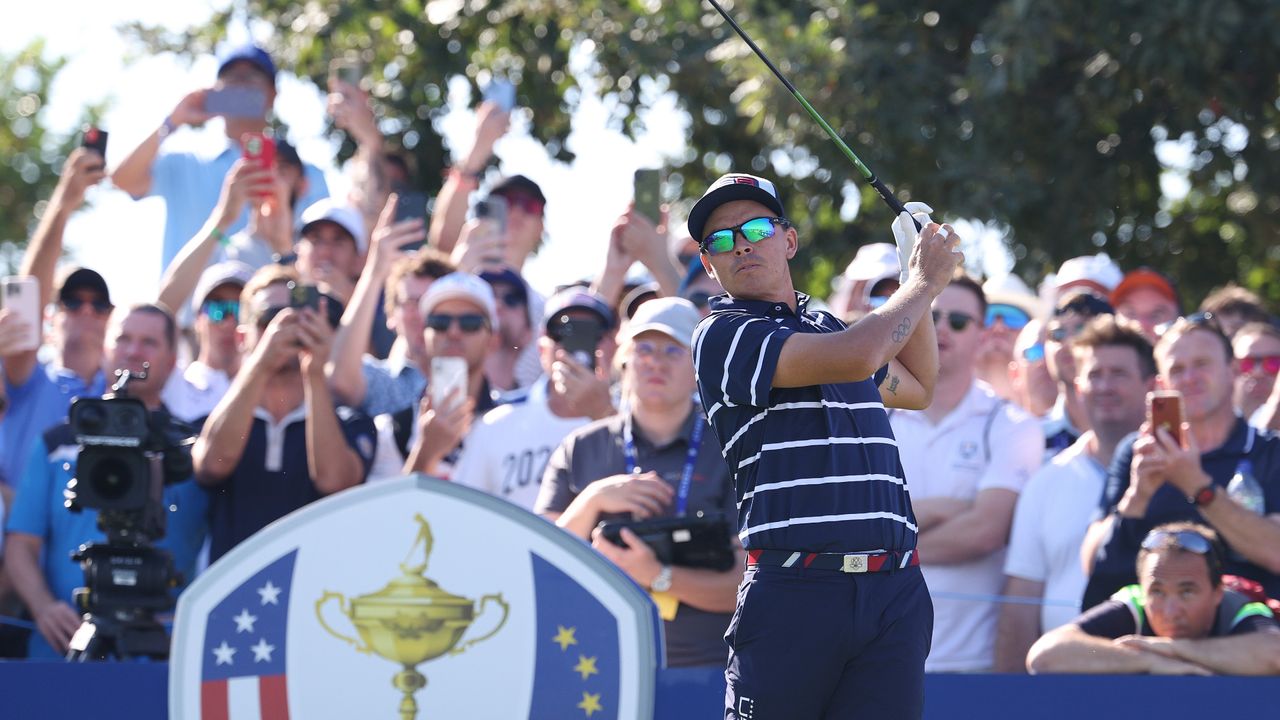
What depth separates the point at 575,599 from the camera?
18.8 feet

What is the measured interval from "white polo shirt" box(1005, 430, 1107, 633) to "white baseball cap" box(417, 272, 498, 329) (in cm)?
239

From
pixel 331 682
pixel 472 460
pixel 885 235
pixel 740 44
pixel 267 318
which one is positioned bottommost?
pixel 331 682

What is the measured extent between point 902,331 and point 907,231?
1.21ft

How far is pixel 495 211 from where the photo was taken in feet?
30.5

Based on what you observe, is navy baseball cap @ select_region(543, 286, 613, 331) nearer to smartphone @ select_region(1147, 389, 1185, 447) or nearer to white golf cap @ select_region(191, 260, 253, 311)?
white golf cap @ select_region(191, 260, 253, 311)

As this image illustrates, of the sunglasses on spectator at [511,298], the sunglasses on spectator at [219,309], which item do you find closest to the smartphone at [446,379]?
the sunglasses on spectator at [511,298]

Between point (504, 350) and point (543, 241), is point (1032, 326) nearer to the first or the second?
point (504, 350)

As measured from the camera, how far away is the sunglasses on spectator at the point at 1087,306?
7.54 meters

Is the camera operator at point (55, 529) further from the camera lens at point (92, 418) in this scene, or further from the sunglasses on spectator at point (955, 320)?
the sunglasses on spectator at point (955, 320)

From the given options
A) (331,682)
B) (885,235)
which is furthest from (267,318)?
(885,235)

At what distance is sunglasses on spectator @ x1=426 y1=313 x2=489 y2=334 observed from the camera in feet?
24.7

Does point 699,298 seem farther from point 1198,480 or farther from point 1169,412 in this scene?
point 1198,480

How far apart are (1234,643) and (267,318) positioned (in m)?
3.92

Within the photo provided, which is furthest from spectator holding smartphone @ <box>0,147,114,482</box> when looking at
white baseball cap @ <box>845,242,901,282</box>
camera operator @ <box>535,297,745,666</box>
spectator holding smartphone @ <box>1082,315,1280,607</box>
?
spectator holding smartphone @ <box>1082,315,1280,607</box>
